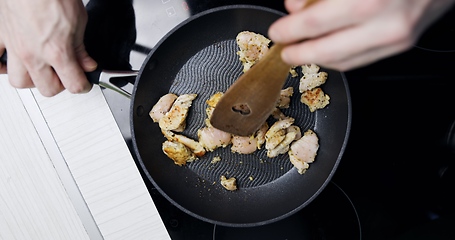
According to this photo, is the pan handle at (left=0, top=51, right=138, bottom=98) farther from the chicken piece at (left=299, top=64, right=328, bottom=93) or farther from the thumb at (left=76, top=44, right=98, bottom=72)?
the chicken piece at (left=299, top=64, right=328, bottom=93)

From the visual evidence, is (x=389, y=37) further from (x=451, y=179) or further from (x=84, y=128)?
(x=84, y=128)

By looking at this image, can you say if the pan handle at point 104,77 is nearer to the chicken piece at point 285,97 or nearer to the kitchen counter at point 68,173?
the kitchen counter at point 68,173

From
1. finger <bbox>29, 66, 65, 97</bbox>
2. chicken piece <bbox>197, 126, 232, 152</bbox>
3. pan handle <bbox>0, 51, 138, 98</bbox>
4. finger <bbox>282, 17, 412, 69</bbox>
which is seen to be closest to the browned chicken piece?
chicken piece <bbox>197, 126, 232, 152</bbox>

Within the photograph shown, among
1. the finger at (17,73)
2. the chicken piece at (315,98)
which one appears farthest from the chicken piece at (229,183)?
the finger at (17,73)

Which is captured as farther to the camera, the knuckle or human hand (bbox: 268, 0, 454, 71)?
the knuckle

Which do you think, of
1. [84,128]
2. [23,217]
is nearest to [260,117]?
[84,128]

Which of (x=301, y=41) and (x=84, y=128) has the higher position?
(x=301, y=41)

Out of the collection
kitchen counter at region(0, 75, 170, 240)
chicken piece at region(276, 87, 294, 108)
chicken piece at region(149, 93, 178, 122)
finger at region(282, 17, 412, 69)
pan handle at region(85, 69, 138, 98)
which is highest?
finger at region(282, 17, 412, 69)
